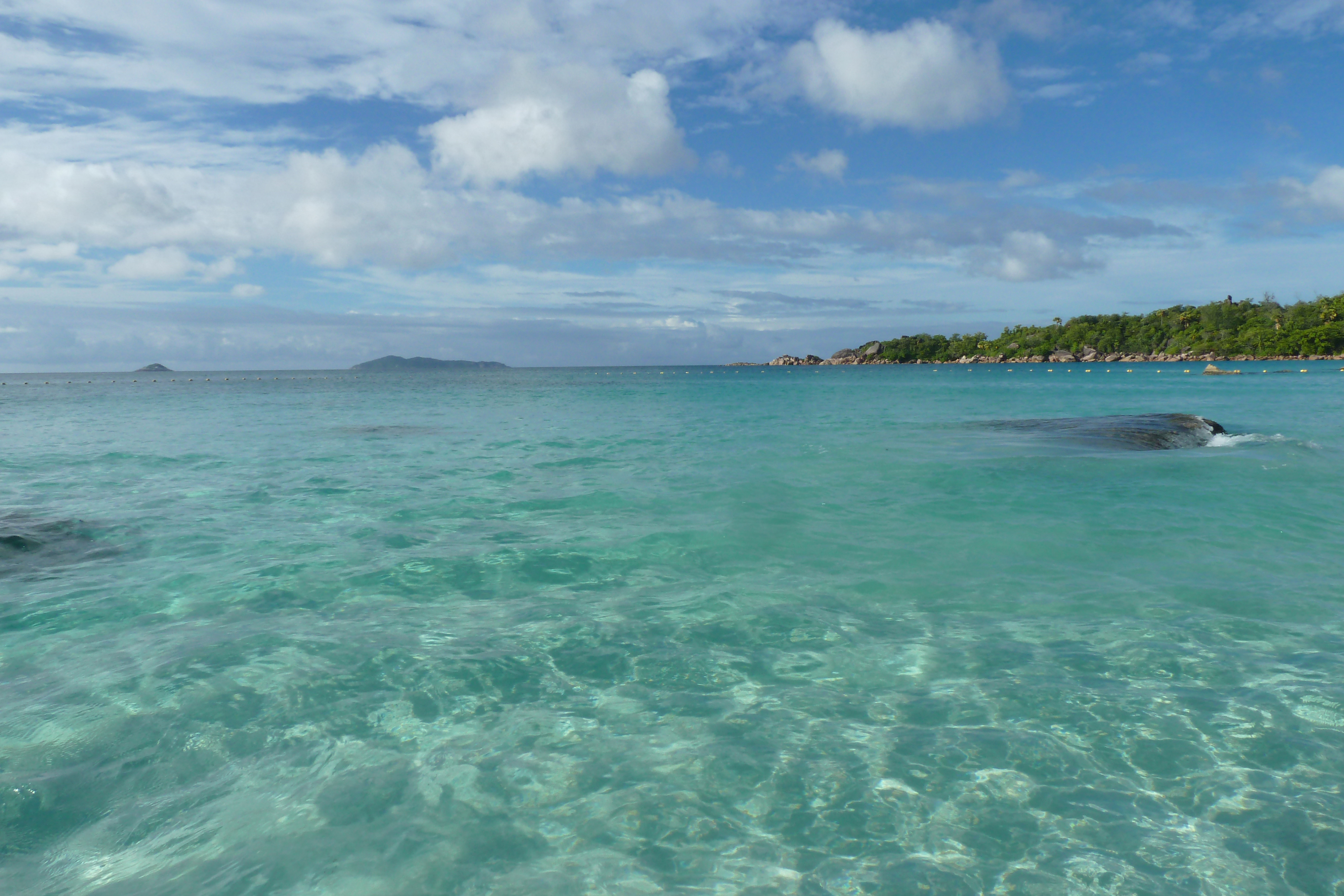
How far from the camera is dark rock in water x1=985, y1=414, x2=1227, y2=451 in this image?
19359 millimetres

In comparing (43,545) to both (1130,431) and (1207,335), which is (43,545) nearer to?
(1130,431)

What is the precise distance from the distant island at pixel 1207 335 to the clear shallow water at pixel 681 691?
155165 millimetres

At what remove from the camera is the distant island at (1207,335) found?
13025 centimetres

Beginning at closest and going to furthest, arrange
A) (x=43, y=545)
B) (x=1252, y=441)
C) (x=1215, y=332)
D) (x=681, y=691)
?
(x=681, y=691)
(x=43, y=545)
(x=1252, y=441)
(x=1215, y=332)

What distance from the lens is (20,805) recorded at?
442 centimetres

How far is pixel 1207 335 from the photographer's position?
154 m

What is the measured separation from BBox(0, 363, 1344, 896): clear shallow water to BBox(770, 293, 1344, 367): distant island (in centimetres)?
15517

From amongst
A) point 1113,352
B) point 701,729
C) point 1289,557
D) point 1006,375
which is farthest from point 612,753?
point 1113,352

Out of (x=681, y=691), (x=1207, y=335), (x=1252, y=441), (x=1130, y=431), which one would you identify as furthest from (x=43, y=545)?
(x=1207, y=335)

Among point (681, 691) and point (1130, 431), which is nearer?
point (681, 691)

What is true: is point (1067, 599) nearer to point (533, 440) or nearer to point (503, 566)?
point (503, 566)

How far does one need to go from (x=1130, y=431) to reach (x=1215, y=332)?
6650 inches

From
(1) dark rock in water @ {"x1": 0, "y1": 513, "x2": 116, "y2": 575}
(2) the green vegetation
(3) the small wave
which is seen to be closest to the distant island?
(2) the green vegetation

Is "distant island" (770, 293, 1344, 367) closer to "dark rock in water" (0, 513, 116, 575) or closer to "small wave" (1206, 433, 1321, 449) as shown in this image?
"small wave" (1206, 433, 1321, 449)
